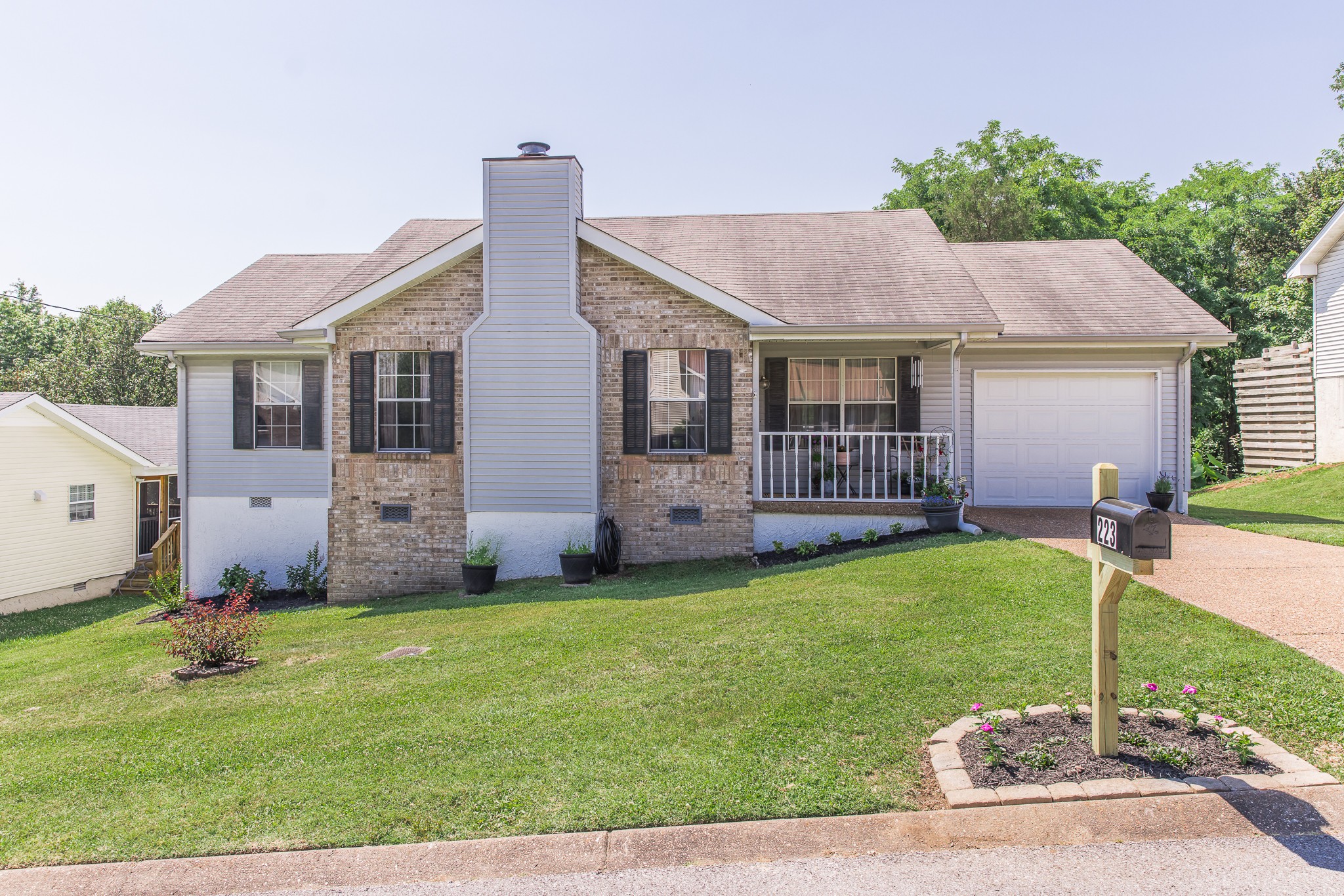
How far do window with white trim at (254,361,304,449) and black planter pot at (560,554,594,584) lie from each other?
5482mm

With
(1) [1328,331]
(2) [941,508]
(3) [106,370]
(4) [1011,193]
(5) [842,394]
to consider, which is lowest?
(2) [941,508]

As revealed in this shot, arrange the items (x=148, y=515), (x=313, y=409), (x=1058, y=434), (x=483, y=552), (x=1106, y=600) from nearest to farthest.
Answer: (x=1106, y=600)
(x=483, y=552)
(x=1058, y=434)
(x=313, y=409)
(x=148, y=515)

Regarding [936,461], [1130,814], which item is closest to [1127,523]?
[1130,814]

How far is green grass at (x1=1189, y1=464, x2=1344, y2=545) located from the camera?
11523mm

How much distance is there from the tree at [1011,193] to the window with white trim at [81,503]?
1046 inches

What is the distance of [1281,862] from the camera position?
3703mm

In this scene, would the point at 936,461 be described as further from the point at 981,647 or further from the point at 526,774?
the point at 526,774

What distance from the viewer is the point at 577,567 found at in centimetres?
1158

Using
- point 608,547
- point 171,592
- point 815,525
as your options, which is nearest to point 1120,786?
point 815,525

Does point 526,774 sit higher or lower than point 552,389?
lower

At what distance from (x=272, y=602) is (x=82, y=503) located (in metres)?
10.9

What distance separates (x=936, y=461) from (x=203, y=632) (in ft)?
31.5

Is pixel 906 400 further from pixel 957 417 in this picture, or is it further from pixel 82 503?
pixel 82 503

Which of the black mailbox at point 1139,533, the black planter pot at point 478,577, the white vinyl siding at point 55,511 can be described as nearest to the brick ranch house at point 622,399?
the black planter pot at point 478,577
